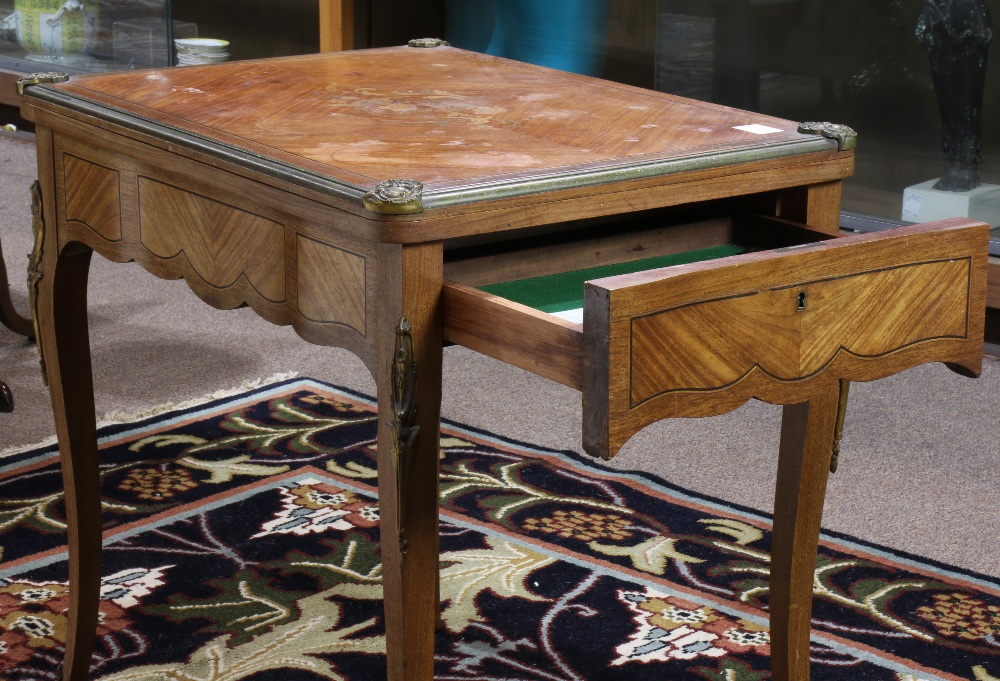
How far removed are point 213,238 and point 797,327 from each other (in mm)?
611

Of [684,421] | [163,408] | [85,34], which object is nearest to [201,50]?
[85,34]

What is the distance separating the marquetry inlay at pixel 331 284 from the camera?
133 cm

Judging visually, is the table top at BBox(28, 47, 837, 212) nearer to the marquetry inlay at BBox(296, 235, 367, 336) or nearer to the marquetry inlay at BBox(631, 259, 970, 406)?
the marquetry inlay at BBox(296, 235, 367, 336)

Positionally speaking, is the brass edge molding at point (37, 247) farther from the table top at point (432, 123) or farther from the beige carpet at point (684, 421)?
the beige carpet at point (684, 421)

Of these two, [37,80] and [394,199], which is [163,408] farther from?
[394,199]

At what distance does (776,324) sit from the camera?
128cm

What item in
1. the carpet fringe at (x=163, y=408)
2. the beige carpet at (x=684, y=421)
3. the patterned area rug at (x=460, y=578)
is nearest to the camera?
the patterned area rug at (x=460, y=578)

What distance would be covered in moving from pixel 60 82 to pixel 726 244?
814 millimetres

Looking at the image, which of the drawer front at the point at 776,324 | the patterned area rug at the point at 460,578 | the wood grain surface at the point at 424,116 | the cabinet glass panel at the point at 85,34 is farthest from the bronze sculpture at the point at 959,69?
the cabinet glass panel at the point at 85,34

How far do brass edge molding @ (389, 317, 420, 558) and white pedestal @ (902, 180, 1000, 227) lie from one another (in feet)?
6.53

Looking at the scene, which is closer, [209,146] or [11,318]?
[209,146]

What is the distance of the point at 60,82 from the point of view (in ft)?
5.64


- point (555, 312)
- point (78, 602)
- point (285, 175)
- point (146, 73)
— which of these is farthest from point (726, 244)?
point (78, 602)

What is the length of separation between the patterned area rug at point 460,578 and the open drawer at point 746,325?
2.09ft
